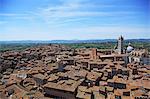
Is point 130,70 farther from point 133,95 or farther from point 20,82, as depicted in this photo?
point 20,82

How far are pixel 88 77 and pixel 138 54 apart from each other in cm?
698

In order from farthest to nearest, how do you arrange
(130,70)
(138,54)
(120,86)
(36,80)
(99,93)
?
1. (138,54)
2. (130,70)
3. (36,80)
4. (120,86)
5. (99,93)

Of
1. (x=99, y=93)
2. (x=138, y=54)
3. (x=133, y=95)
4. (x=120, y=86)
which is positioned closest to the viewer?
(x=133, y=95)

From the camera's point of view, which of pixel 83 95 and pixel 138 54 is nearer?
pixel 83 95

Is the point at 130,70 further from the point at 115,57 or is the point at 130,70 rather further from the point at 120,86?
the point at 115,57

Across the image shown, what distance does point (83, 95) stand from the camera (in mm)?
5348

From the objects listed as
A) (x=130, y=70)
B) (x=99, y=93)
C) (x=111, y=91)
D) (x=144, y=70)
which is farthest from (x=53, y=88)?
(x=144, y=70)

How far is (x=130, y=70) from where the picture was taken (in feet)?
27.7

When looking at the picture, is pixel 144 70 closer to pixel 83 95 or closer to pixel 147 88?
pixel 147 88

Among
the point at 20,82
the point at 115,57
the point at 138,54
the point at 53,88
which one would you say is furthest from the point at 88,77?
the point at 138,54

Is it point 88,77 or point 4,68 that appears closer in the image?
point 88,77

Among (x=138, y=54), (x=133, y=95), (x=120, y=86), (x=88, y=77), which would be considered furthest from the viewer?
(x=138, y=54)

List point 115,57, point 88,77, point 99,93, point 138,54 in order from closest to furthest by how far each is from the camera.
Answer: point 99,93, point 88,77, point 115,57, point 138,54

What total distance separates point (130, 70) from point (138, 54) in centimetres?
509
